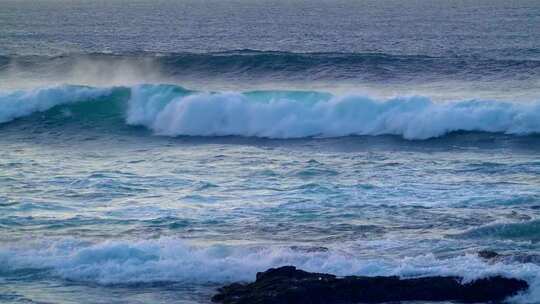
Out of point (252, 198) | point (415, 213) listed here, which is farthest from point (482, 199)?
point (252, 198)

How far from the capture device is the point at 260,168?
2284 cm

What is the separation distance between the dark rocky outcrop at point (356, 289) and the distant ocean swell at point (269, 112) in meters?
13.1

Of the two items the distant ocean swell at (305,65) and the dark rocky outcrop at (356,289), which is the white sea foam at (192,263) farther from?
the distant ocean swell at (305,65)

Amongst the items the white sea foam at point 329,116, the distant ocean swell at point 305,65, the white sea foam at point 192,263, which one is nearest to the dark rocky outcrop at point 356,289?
the white sea foam at point 192,263

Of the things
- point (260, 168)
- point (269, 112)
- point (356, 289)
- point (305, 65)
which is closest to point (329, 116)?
point (269, 112)

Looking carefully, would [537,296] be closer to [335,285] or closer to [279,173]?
[335,285]

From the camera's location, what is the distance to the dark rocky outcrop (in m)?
13.8

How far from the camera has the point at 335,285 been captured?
46.1 ft

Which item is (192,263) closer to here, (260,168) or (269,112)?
(260,168)

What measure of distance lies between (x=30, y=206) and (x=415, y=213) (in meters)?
6.46

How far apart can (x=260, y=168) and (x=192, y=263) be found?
7305 mm

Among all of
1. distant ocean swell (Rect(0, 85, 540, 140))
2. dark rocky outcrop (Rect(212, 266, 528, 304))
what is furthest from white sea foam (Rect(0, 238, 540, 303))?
distant ocean swell (Rect(0, 85, 540, 140))

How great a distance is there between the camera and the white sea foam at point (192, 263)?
1490 centimetres

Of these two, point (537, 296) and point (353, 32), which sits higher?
point (353, 32)
